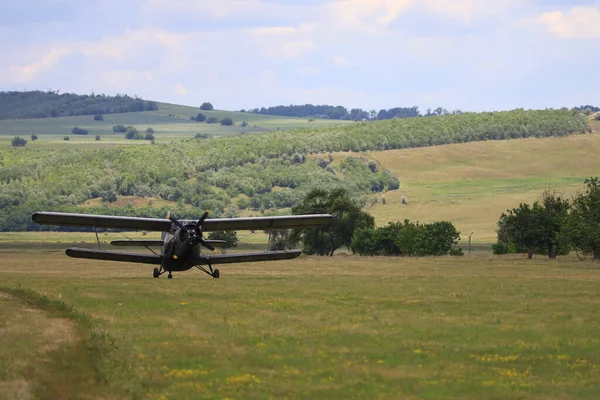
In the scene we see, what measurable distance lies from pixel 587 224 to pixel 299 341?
45516 millimetres

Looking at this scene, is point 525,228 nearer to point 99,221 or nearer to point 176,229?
point 176,229

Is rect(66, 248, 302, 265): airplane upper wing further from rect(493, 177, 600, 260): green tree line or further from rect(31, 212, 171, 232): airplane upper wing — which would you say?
rect(493, 177, 600, 260): green tree line

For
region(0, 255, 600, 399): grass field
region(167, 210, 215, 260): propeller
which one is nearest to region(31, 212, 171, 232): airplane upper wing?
region(167, 210, 215, 260): propeller

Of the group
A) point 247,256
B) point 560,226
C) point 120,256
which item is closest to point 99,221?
point 120,256

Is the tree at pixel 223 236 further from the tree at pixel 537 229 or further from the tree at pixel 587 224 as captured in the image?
the tree at pixel 587 224

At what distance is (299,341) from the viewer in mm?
24359

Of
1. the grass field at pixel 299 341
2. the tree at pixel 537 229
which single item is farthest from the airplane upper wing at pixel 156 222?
the tree at pixel 537 229

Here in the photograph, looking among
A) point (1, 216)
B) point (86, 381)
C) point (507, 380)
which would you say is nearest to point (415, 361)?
point (507, 380)

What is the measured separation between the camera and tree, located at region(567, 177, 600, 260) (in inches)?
2576

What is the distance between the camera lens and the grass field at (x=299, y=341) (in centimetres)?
1927

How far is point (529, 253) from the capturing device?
75562 mm

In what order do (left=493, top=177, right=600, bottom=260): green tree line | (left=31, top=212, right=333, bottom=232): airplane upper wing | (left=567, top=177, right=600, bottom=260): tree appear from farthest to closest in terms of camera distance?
(left=493, top=177, right=600, bottom=260): green tree line < (left=567, top=177, right=600, bottom=260): tree < (left=31, top=212, right=333, bottom=232): airplane upper wing

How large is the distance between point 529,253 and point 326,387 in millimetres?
58626

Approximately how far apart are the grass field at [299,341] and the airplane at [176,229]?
284 centimetres
